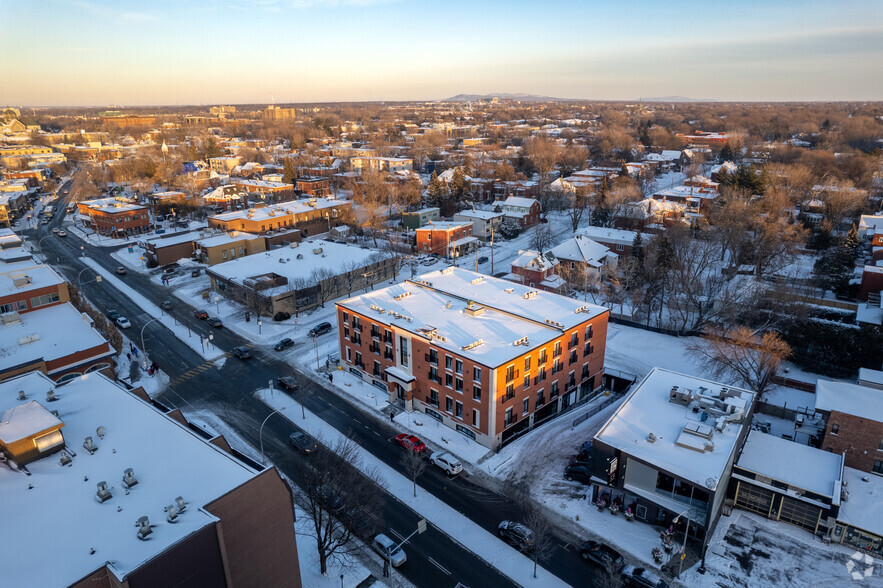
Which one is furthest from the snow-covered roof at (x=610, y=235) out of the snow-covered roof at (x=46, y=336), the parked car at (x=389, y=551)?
the snow-covered roof at (x=46, y=336)

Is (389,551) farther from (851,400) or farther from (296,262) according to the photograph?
(296,262)

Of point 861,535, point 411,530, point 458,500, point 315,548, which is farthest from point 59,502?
point 861,535

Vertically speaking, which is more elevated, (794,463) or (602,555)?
(794,463)

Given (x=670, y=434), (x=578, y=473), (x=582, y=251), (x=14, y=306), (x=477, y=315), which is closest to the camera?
(x=670, y=434)

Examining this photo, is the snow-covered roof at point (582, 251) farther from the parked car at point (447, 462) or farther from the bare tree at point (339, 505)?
the bare tree at point (339, 505)

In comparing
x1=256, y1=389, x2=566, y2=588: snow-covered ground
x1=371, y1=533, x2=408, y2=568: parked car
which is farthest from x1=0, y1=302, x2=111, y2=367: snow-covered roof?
x1=371, y1=533, x2=408, y2=568: parked car

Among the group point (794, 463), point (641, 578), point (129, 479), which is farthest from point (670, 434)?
point (129, 479)

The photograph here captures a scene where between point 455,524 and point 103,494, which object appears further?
point 455,524
